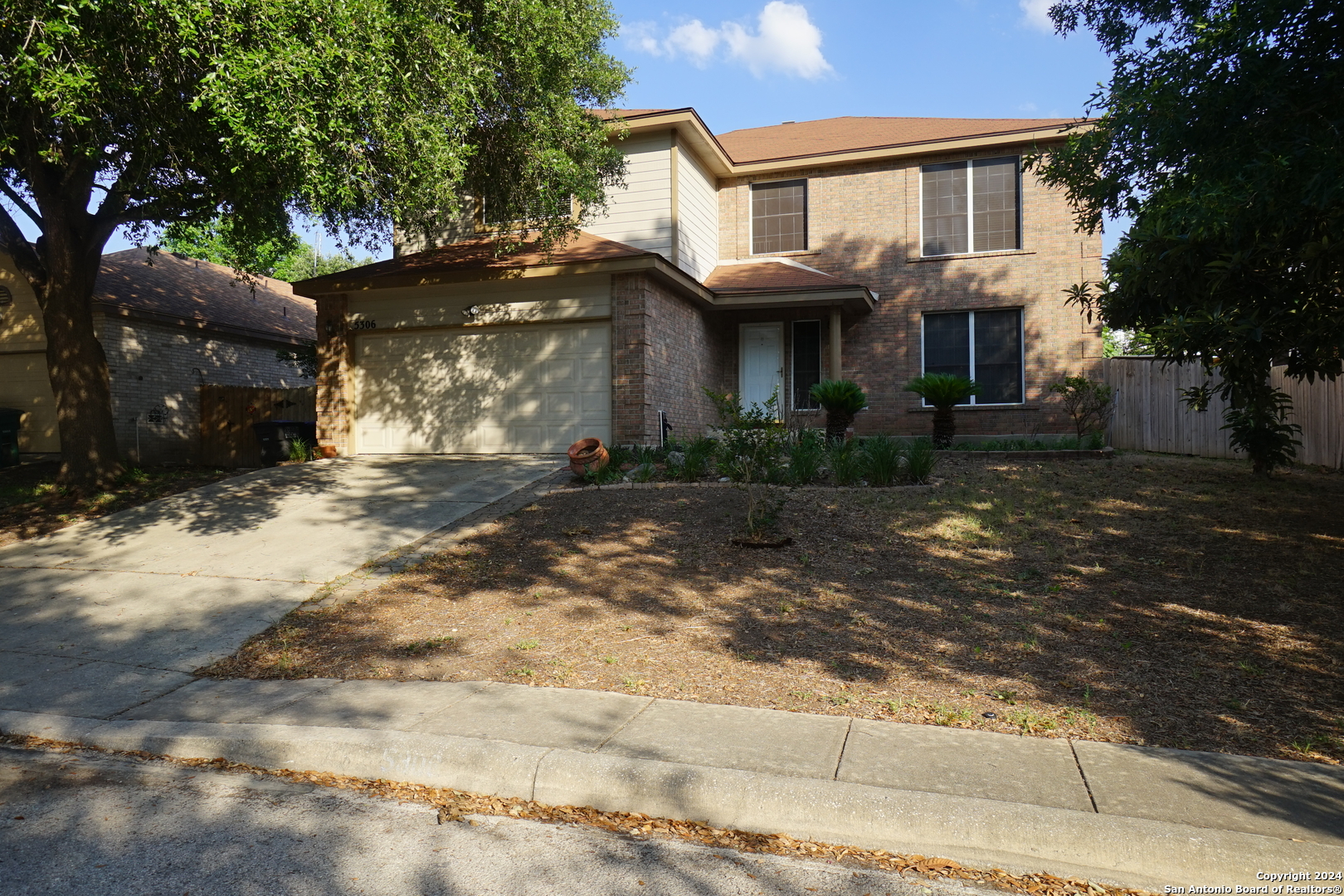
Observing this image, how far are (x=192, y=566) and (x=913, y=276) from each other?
13.9 meters

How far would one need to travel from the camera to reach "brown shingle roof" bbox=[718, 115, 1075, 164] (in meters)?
16.7

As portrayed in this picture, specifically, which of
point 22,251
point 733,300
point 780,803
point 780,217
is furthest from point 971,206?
point 22,251

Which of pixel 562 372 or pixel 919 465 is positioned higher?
pixel 562 372

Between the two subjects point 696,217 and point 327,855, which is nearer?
point 327,855

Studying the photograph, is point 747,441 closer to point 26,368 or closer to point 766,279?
point 766,279

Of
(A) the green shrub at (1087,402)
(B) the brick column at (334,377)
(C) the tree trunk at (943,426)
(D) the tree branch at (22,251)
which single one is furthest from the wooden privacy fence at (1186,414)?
(D) the tree branch at (22,251)

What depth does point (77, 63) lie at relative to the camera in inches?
286

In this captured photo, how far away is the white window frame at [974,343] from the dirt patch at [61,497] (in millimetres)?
13219

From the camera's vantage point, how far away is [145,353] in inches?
703

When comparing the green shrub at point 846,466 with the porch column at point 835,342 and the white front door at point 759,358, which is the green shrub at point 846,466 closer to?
the porch column at point 835,342

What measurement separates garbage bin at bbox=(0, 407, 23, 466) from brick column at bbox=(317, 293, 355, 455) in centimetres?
684

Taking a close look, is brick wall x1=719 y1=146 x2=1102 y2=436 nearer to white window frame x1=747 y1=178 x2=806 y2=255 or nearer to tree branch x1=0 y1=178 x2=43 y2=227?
white window frame x1=747 y1=178 x2=806 y2=255

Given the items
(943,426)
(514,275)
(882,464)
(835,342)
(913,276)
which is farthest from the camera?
(913,276)

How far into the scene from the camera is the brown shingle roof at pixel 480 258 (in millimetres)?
13461
